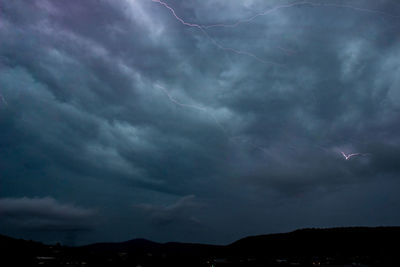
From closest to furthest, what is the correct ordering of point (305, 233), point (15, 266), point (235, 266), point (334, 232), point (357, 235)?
point (15, 266) < point (235, 266) < point (357, 235) < point (334, 232) < point (305, 233)

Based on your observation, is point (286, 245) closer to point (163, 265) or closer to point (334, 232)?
point (334, 232)

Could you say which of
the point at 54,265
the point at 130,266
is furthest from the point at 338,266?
the point at 54,265

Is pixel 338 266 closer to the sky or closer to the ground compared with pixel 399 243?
closer to the ground

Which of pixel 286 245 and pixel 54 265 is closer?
pixel 54 265

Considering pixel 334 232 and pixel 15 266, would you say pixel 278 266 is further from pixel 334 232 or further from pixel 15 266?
pixel 334 232

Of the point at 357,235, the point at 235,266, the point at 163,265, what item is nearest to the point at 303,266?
the point at 235,266

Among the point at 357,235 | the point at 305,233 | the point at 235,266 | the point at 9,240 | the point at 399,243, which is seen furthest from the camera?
the point at 305,233
